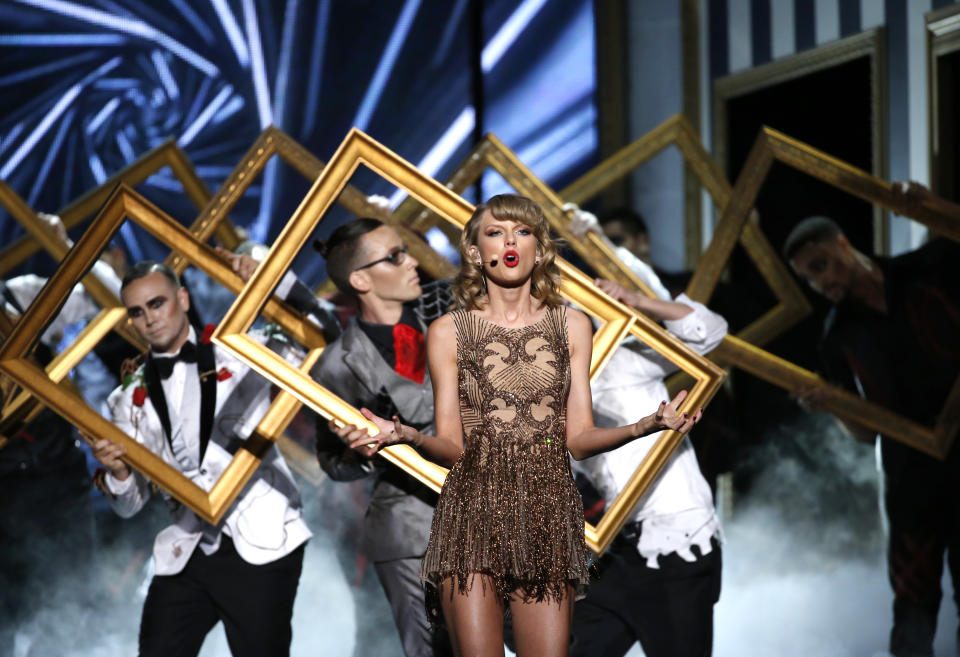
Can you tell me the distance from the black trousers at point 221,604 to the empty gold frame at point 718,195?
188 cm

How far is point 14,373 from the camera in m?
3.00

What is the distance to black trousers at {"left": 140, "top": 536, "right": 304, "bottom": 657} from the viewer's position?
3084mm

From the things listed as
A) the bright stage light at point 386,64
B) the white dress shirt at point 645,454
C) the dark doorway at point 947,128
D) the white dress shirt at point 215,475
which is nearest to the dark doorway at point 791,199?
the dark doorway at point 947,128

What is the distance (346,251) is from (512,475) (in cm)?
119

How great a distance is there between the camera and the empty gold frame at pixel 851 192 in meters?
3.69

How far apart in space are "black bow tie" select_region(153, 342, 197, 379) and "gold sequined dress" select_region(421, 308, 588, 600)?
1.23 m

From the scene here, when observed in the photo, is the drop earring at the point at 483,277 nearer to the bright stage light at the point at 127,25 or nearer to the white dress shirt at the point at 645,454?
the white dress shirt at the point at 645,454

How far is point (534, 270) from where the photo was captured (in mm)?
2258

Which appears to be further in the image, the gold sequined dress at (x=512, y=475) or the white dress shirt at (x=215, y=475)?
the white dress shirt at (x=215, y=475)

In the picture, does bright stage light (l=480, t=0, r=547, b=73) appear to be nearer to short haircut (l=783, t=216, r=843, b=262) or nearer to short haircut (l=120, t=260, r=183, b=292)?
short haircut (l=783, t=216, r=843, b=262)

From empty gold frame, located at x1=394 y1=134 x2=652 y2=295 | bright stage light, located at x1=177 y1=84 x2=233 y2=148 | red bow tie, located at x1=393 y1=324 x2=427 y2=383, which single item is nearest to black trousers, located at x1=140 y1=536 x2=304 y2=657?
red bow tie, located at x1=393 y1=324 x2=427 y2=383

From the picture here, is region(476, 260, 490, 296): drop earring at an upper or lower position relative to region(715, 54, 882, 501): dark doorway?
lower

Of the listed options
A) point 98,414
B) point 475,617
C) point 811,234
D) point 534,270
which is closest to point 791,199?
point 811,234

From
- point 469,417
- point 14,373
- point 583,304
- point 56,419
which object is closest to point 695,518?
point 583,304
